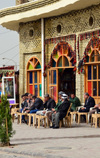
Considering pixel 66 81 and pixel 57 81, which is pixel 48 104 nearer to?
pixel 57 81

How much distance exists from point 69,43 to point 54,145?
10.9 meters

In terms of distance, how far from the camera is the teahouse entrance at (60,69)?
22.5 metres

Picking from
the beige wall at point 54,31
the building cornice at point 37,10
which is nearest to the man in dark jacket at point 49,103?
the beige wall at point 54,31

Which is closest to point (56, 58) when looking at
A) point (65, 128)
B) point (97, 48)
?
point (97, 48)

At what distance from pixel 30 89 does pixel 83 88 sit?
4.76 m

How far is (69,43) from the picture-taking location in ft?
73.0

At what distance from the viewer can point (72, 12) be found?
22000 millimetres

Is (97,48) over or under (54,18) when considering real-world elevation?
under

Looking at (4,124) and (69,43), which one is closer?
(4,124)

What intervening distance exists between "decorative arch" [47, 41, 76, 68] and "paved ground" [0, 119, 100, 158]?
7054 millimetres

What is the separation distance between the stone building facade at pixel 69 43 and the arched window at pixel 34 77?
0.35 ft

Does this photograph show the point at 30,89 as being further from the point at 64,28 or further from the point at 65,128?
the point at 65,128

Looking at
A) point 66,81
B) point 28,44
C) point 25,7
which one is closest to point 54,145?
point 66,81

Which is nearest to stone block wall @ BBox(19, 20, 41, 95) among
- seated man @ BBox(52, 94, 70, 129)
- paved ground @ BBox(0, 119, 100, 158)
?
seated man @ BBox(52, 94, 70, 129)
